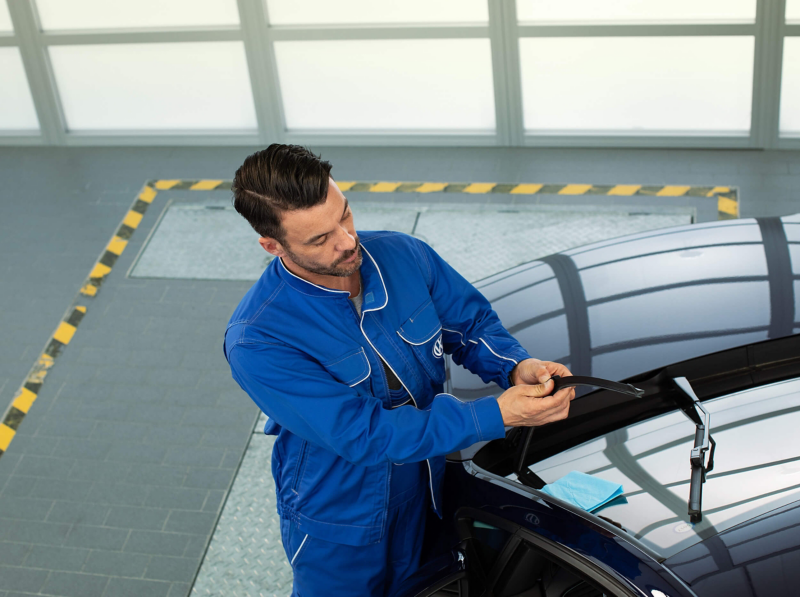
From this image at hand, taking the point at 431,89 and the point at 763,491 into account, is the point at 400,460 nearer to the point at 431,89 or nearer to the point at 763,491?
the point at 763,491

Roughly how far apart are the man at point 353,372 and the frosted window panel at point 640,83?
4296mm

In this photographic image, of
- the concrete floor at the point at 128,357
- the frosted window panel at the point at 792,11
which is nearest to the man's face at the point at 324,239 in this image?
the concrete floor at the point at 128,357

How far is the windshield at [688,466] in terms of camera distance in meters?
2.08

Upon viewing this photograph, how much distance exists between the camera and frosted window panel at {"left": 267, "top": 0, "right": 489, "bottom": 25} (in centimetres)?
633

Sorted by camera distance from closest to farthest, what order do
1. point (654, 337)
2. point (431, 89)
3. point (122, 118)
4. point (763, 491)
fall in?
point (763, 491) < point (654, 337) < point (431, 89) < point (122, 118)

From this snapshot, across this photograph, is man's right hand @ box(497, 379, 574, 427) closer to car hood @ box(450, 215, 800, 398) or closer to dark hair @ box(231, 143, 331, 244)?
car hood @ box(450, 215, 800, 398)

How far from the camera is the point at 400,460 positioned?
2.20 meters

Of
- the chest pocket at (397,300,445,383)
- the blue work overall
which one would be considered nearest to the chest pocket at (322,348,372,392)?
the blue work overall

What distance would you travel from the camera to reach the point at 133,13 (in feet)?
22.5

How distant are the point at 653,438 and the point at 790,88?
476 centimetres

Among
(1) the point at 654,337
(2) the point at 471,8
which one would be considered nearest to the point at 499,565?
(1) the point at 654,337

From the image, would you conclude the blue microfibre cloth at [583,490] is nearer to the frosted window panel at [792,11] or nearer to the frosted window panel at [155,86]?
the frosted window panel at [792,11]

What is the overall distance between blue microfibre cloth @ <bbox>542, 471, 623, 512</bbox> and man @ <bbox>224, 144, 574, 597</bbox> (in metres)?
0.22

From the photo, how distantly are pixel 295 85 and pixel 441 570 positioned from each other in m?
5.29
